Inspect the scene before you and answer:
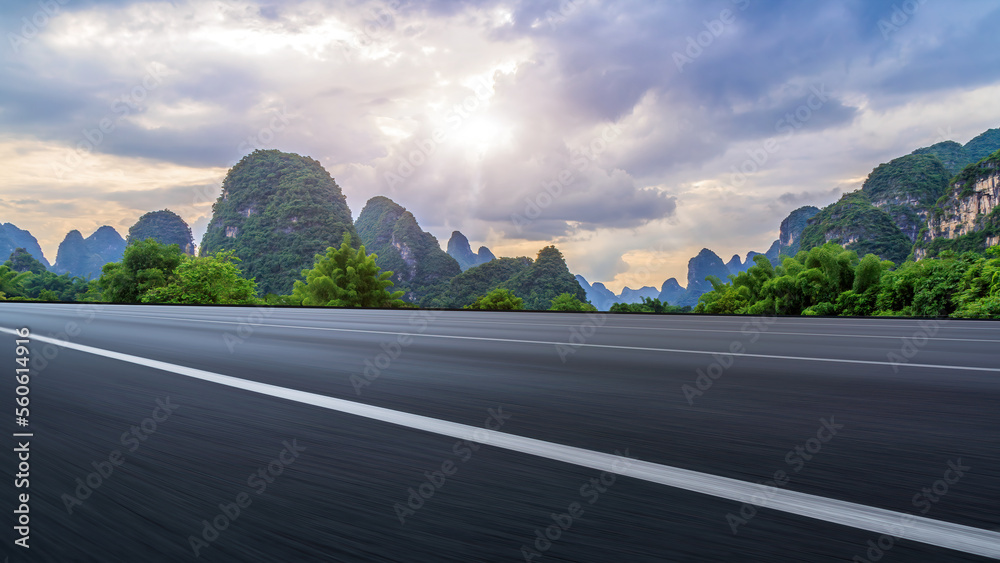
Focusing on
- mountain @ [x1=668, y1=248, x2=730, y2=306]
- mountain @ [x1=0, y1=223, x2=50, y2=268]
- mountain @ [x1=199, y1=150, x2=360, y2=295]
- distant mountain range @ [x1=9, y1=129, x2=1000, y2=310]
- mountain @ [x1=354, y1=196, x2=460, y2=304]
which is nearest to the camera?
distant mountain range @ [x1=9, y1=129, x2=1000, y2=310]

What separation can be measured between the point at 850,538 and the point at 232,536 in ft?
3.56

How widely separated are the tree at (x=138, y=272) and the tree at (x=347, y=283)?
974cm

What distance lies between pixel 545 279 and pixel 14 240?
449 feet

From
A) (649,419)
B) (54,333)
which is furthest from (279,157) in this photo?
(649,419)

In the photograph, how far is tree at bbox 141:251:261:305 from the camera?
27875 mm

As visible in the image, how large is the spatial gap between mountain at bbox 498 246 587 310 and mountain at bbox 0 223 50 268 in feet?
397

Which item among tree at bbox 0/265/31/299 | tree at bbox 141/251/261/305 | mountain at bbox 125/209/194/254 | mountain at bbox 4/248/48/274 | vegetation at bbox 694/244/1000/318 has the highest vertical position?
mountain at bbox 125/209/194/254

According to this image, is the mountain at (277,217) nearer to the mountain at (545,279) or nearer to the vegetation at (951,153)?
the mountain at (545,279)

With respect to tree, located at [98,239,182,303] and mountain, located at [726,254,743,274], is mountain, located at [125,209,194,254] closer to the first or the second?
tree, located at [98,239,182,303]

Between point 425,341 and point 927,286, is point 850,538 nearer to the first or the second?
point 425,341

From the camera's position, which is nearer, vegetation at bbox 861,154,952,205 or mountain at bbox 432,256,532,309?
mountain at bbox 432,256,532,309

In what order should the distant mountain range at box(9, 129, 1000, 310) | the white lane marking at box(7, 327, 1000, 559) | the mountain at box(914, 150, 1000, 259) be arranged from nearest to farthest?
the white lane marking at box(7, 327, 1000, 559) → the mountain at box(914, 150, 1000, 259) → the distant mountain range at box(9, 129, 1000, 310)

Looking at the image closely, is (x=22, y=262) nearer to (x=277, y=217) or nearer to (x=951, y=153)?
(x=277, y=217)

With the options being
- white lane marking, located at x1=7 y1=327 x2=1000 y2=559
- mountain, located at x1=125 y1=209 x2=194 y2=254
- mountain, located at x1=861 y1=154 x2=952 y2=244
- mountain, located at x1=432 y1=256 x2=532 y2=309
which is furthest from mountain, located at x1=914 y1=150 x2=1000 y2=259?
mountain, located at x1=125 y1=209 x2=194 y2=254
